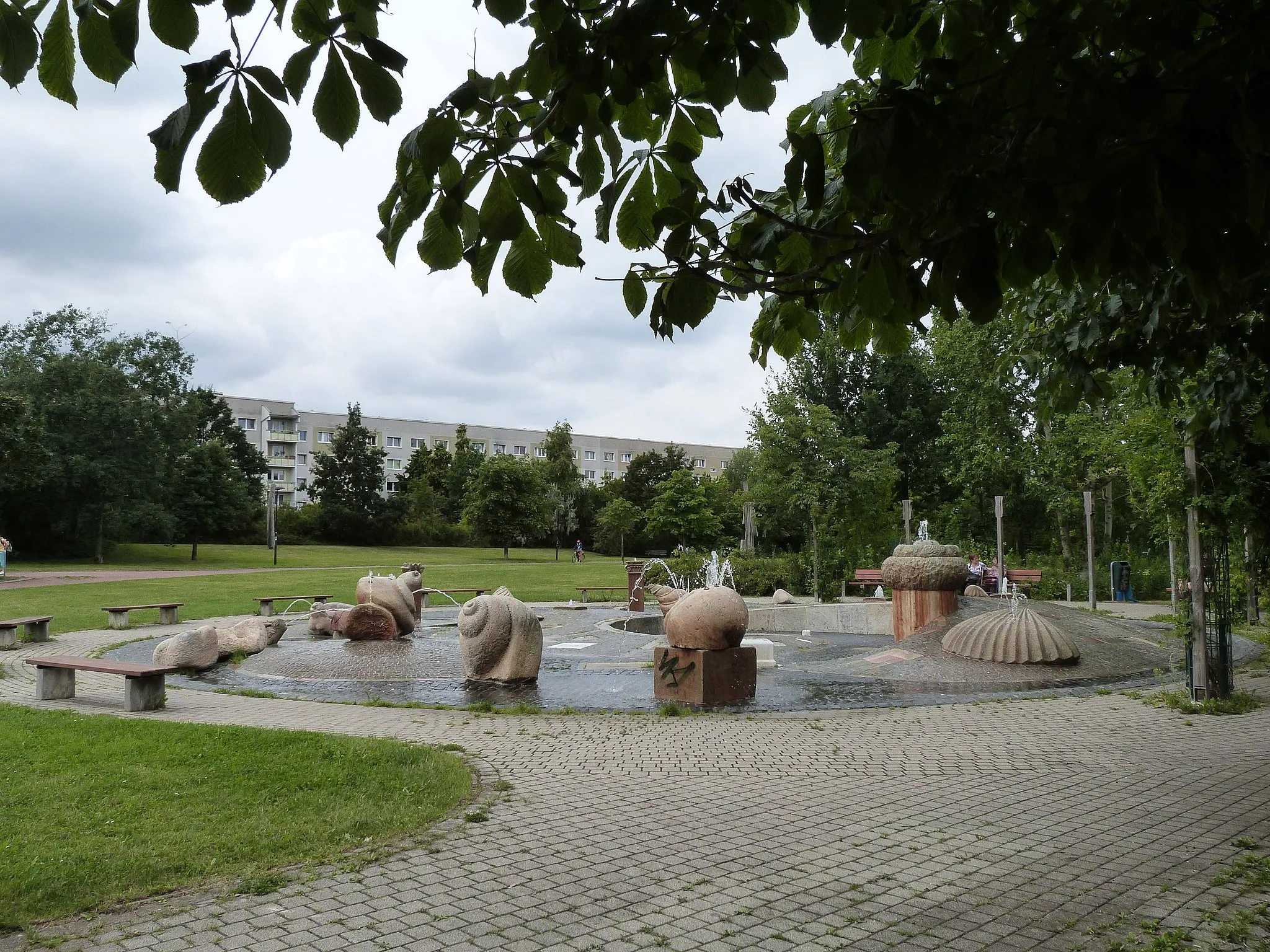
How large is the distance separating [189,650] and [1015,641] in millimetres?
11624

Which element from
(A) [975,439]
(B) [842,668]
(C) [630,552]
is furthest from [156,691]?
(C) [630,552]

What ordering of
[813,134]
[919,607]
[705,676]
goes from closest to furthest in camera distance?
[813,134] → [705,676] → [919,607]

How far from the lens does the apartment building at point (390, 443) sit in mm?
94438

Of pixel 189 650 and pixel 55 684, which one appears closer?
pixel 55 684

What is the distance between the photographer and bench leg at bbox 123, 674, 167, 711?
1011 cm

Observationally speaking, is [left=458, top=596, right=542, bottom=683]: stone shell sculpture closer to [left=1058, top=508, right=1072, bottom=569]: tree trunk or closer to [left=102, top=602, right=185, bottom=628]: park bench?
[left=102, top=602, right=185, bottom=628]: park bench

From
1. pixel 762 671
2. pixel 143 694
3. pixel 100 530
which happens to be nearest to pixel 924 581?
pixel 762 671

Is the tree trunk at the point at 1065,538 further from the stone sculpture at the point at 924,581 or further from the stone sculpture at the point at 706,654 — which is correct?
the stone sculpture at the point at 706,654

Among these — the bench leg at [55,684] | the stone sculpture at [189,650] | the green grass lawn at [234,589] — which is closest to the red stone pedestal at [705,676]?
the bench leg at [55,684]

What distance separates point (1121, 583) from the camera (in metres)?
28.4

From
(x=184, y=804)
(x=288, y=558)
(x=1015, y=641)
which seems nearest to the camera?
(x=184, y=804)

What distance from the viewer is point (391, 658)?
15.1 metres

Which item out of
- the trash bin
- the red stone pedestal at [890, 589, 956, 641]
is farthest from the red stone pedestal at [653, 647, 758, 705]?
the trash bin

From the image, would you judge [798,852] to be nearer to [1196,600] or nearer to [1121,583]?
[1196,600]
